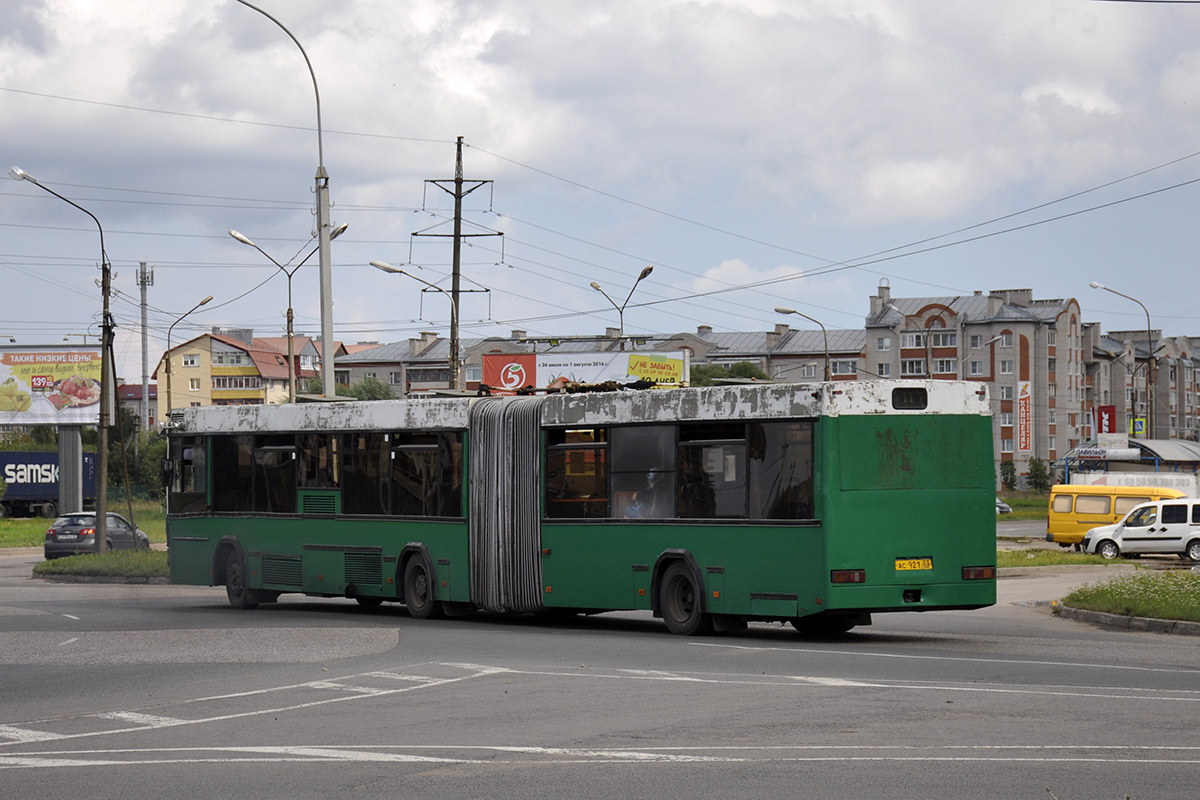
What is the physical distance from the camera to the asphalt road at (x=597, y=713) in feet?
26.8

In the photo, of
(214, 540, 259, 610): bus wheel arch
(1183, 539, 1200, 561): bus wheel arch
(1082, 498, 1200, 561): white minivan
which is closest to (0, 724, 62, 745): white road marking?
(214, 540, 259, 610): bus wheel arch

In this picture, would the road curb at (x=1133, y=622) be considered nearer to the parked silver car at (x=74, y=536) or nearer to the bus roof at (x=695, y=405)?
the bus roof at (x=695, y=405)

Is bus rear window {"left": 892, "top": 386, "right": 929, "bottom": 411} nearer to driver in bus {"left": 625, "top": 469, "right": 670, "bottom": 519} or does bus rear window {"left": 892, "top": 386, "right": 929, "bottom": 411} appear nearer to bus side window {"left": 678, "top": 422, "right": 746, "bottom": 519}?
bus side window {"left": 678, "top": 422, "right": 746, "bottom": 519}

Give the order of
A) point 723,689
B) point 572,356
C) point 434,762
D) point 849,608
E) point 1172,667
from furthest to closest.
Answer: point 572,356 < point 849,608 < point 1172,667 < point 723,689 < point 434,762

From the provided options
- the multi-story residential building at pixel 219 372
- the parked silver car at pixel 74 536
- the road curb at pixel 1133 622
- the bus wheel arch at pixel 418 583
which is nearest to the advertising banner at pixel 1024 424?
the multi-story residential building at pixel 219 372

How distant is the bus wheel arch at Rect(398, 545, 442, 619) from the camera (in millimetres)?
20156

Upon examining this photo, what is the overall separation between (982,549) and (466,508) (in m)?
6.54

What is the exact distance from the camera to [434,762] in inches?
349

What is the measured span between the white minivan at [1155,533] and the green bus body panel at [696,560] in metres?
24.7

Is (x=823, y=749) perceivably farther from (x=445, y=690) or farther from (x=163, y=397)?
(x=163, y=397)

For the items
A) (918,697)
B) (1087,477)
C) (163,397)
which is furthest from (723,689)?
(163,397)

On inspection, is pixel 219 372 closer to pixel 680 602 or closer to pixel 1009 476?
pixel 1009 476

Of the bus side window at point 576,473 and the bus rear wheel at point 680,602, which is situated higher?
the bus side window at point 576,473

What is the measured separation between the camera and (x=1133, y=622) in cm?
1864
